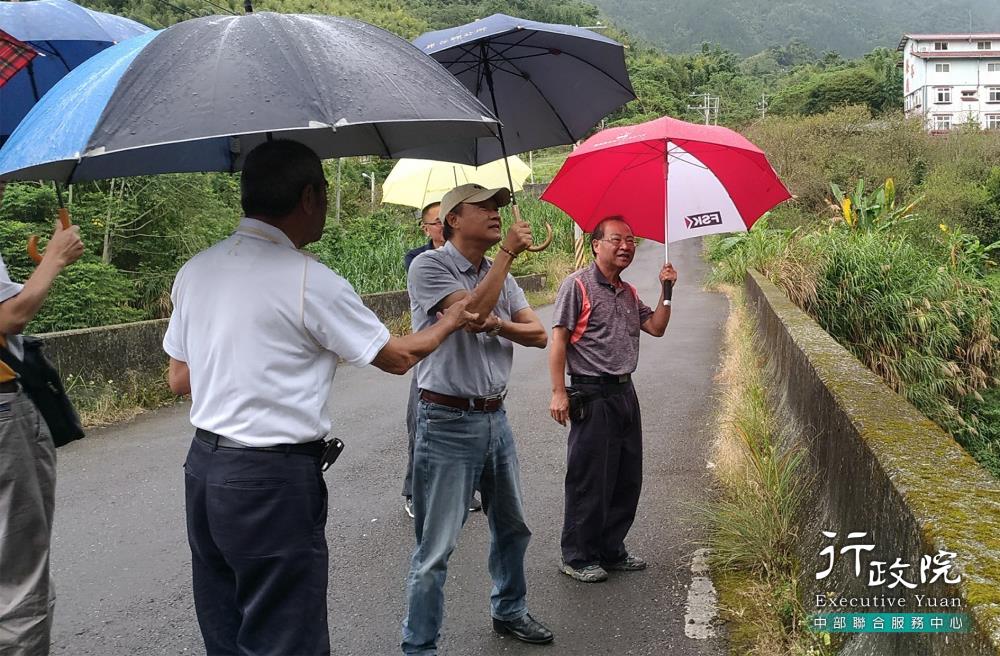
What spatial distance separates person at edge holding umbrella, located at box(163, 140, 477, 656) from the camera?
245 cm

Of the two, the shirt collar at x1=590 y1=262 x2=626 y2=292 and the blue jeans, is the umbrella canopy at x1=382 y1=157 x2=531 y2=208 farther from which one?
the blue jeans

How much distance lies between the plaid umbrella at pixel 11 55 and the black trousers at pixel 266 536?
188cm

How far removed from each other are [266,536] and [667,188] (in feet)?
10.6

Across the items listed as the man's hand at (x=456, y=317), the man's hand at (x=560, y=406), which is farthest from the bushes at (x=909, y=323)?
the man's hand at (x=456, y=317)

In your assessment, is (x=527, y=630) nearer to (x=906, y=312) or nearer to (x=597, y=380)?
(x=597, y=380)

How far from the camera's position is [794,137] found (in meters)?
32.7

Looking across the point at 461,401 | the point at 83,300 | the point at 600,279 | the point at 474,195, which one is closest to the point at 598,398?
the point at 600,279

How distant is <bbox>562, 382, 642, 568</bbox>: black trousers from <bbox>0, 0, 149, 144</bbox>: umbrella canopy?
2.80 metres

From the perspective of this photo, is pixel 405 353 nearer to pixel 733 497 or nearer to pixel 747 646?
pixel 747 646

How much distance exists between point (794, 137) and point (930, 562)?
32872mm

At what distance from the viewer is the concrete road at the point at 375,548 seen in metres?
3.98

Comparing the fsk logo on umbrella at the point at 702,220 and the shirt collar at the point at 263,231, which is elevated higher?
the shirt collar at the point at 263,231

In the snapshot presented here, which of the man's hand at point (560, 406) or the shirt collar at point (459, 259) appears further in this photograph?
the man's hand at point (560, 406)

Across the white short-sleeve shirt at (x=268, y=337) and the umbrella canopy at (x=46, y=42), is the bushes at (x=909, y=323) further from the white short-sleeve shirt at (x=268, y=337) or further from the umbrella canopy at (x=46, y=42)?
the white short-sleeve shirt at (x=268, y=337)
